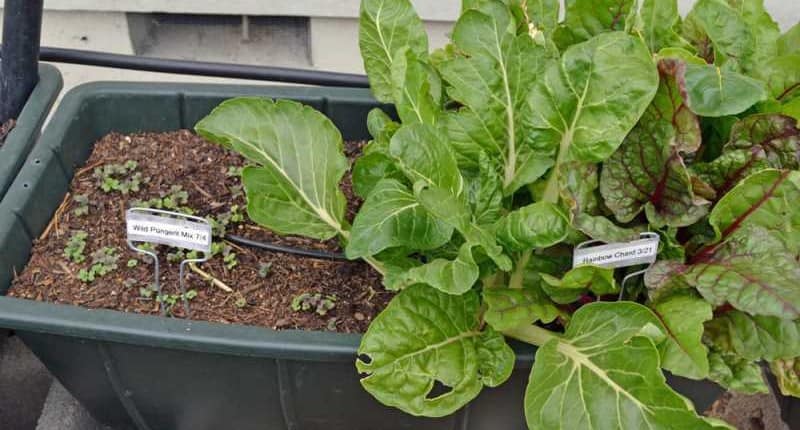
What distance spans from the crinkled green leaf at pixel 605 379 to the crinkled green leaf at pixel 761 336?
A: 0.10m

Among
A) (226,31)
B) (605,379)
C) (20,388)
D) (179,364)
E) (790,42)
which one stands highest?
(790,42)

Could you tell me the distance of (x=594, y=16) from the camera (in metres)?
0.98

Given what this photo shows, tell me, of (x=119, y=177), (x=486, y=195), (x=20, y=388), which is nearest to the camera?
(x=486, y=195)

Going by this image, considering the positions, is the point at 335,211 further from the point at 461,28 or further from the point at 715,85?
the point at 715,85

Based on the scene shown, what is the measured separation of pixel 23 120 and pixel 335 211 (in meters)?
0.45

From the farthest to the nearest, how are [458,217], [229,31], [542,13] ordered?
1. [229,31]
2. [542,13]
3. [458,217]

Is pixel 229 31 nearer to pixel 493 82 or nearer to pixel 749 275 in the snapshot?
pixel 493 82

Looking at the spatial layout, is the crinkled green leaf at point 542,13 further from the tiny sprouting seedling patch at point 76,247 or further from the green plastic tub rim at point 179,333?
the tiny sprouting seedling patch at point 76,247

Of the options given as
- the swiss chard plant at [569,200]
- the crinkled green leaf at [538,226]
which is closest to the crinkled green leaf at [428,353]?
the swiss chard plant at [569,200]

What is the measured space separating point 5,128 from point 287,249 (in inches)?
16.8

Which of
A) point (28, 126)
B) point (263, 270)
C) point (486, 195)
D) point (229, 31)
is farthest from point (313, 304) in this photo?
point (229, 31)

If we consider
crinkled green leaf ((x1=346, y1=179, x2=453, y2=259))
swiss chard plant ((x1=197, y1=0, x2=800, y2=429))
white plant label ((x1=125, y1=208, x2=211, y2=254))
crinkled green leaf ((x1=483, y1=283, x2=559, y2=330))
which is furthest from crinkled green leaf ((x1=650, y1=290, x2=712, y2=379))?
white plant label ((x1=125, y1=208, x2=211, y2=254))

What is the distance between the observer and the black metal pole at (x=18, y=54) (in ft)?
3.50

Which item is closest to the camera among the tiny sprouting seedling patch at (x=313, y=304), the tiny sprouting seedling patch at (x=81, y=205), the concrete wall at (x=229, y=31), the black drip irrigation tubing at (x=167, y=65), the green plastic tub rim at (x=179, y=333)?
the green plastic tub rim at (x=179, y=333)
